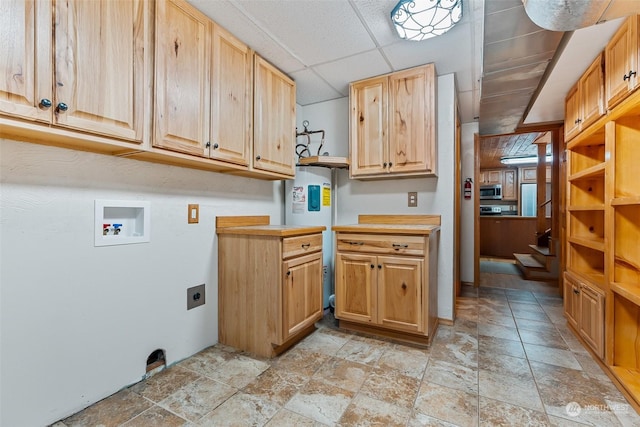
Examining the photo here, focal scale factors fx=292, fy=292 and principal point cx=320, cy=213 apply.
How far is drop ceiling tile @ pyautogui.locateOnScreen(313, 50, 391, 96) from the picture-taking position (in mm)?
2287

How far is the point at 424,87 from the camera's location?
2.39m

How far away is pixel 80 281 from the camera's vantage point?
1417 millimetres

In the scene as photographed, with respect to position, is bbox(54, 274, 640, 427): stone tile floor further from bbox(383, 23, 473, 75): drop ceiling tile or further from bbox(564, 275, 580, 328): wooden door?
bbox(383, 23, 473, 75): drop ceiling tile

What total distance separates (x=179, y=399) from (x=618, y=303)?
8.33 ft

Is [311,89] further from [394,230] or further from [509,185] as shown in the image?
[509,185]

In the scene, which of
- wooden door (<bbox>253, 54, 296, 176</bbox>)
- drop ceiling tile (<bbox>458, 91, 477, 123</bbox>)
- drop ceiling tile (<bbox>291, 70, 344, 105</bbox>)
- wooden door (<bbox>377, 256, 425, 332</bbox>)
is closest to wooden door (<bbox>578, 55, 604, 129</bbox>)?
drop ceiling tile (<bbox>458, 91, 477, 123</bbox>)

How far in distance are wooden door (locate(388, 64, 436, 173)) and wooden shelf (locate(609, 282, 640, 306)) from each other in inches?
51.2

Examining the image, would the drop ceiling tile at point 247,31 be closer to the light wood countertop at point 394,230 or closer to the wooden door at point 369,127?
the wooden door at point 369,127

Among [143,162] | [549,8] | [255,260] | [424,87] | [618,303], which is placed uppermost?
[424,87]

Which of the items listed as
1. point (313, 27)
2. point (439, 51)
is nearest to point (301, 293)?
point (313, 27)

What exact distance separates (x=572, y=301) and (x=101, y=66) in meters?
3.46

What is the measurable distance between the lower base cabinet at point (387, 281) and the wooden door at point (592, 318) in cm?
97

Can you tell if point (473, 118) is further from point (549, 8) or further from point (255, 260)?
point (255, 260)

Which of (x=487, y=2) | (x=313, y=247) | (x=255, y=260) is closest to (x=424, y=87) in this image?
(x=487, y=2)
